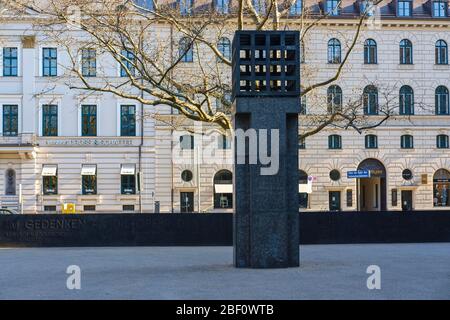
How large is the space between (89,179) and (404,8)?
1101 inches

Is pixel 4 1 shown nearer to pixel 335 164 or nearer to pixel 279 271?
pixel 279 271

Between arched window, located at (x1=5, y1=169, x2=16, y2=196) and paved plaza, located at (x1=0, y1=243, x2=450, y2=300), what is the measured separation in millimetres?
30536

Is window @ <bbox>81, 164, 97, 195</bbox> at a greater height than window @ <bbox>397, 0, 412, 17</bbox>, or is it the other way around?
window @ <bbox>397, 0, 412, 17</bbox>

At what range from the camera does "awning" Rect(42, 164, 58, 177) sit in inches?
2076

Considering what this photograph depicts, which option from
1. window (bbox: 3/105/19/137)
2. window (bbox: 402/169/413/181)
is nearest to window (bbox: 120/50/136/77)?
window (bbox: 3/105/19/137)

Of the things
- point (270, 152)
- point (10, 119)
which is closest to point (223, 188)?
point (10, 119)

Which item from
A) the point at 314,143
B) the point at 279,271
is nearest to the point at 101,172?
the point at 314,143

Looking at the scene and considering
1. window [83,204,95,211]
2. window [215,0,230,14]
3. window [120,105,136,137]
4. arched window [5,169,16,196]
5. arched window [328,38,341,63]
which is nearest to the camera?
window [215,0,230,14]

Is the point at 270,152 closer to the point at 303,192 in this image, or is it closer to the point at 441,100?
the point at 303,192

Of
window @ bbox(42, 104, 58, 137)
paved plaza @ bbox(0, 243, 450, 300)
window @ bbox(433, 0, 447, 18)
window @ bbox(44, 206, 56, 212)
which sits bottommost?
paved plaza @ bbox(0, 243, 450, 300)

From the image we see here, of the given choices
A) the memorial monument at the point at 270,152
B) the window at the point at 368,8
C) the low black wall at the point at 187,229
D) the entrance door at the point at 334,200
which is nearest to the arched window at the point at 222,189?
the entrance door at the point at 334,200

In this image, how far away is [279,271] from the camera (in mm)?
15391

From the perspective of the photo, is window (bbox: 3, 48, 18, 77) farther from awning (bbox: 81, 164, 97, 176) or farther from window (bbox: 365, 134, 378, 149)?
window (bbox: 365, 134, 378, 149)

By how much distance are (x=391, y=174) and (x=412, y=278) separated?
139ft
